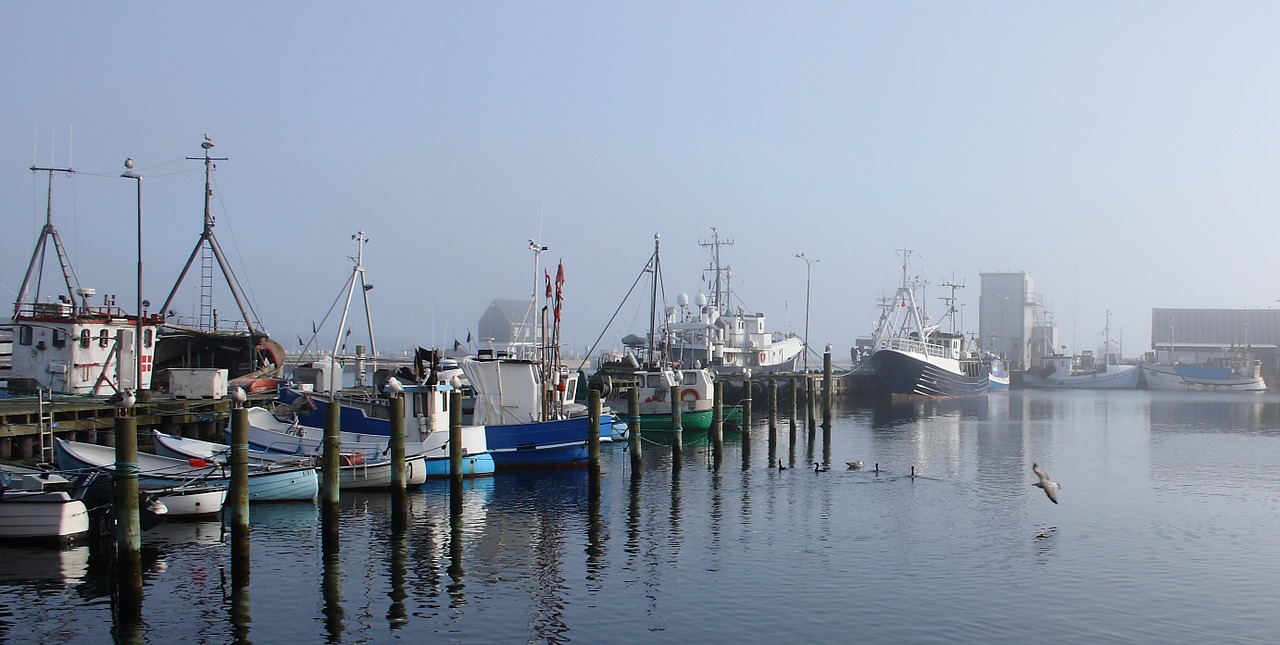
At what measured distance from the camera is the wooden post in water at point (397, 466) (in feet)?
80.4

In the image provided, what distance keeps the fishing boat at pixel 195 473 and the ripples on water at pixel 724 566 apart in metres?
0.54

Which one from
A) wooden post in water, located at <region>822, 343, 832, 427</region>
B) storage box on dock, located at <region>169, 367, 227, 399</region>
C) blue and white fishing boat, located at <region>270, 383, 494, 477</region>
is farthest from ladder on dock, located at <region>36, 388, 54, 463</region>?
wooden post in water, located at <region>822, 343, 832, 427</region>

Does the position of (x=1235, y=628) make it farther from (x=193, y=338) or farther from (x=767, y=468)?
(x=193, y=338)

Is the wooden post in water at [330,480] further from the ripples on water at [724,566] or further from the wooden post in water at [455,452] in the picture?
the wooden post in water at [455,452]

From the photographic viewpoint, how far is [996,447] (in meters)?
52.9

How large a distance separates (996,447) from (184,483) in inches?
1540

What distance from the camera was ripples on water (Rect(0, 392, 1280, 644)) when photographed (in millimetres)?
18359

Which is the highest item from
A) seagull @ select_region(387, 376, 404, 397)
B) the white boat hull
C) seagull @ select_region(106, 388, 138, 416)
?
seagull @ select_region(387, 376, 404, 397)

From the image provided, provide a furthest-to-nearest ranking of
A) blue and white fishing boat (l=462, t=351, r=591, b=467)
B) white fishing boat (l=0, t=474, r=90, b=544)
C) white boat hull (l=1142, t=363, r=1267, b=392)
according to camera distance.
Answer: white boat hull (l=1142, t=363, r=1267, b=392)
blue and white fishing boat (l=462, t=351, r=591, b=467)
white fishing boat (l=0, t=474, r=90, b=544)

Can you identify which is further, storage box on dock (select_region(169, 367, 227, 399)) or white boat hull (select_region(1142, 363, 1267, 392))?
white boat hull (select_region(1142, 363, 1267, 392))

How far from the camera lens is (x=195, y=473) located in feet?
89.4

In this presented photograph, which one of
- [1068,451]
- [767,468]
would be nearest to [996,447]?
[1068,451]

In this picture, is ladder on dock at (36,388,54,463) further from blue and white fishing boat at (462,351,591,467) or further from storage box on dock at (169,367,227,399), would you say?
blue and white fishing boat at (462,351,591,467)

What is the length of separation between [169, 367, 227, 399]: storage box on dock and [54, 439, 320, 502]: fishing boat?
356 inches
